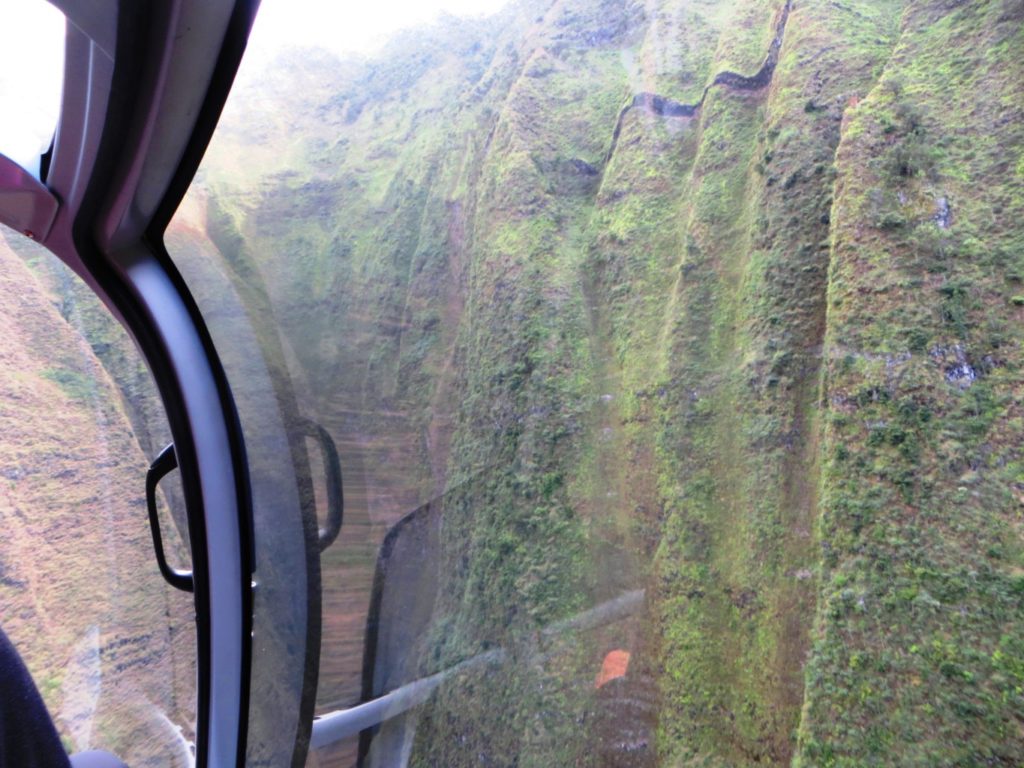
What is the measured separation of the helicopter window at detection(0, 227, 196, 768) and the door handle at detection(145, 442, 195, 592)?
7.9 inches

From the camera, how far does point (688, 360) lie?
6.69 ft

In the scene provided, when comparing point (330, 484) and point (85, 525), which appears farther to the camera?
point (330, 484)

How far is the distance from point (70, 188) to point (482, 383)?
1.48 metres

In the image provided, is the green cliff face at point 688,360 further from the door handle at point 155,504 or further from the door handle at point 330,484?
the door handle at point 155,504

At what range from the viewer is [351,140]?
3.70 meters

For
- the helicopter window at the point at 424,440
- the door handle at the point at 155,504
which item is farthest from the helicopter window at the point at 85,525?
the helicopter window at the point at 424,440

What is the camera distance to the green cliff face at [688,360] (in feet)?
4.50

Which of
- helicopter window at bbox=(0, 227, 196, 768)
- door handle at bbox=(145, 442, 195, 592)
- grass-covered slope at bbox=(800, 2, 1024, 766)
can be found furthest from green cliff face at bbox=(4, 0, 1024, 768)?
door handle at bbox=(145, 442, 195, 592)

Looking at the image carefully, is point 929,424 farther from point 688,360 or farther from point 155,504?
point 155,504

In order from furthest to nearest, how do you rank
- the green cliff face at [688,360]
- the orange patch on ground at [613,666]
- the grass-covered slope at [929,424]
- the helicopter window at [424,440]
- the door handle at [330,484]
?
1. the door handle at [330,484]
2. the helicopter window at [424,440]
3. the orange patch on ground at [613,666]
4. the green cliff face at [688,360]
5. the grass-covered slope at [929,424]

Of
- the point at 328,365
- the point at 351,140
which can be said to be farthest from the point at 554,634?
the point at 351,140

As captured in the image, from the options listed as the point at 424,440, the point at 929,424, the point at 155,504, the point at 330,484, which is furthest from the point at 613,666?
the point at 155,504

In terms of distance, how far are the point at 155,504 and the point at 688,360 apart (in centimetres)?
196

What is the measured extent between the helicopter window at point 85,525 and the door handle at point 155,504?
0.66 feet
